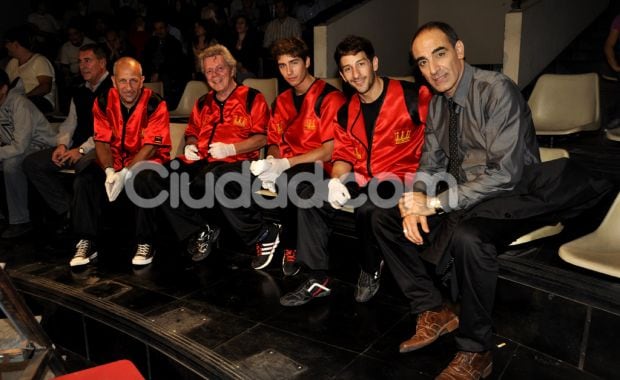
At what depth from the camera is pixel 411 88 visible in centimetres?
263

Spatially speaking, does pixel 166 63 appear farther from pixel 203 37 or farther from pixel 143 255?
pixel 143 255

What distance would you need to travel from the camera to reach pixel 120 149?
137 inches

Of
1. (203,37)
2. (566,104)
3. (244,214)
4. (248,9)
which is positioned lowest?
(244,214)

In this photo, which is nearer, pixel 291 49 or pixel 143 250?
pixel 291 49

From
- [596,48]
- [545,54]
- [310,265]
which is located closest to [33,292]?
[310,265]

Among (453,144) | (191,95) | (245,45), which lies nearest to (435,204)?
(453,144)

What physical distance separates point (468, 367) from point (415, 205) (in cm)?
63

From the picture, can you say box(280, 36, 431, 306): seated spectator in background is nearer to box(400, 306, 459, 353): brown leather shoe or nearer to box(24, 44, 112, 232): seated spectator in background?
box(400, 306, 459, 353): brown leather shoe

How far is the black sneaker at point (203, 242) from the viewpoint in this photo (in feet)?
10.8

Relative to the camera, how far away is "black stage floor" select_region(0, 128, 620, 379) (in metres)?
2.05

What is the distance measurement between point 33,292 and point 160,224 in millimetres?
914

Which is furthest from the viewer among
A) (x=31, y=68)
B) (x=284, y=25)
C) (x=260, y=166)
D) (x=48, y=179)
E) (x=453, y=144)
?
(x=284, y=25)

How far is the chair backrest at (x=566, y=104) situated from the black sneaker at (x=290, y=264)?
1.77 meters

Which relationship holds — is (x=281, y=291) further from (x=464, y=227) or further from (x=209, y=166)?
(x=464, y=227)
